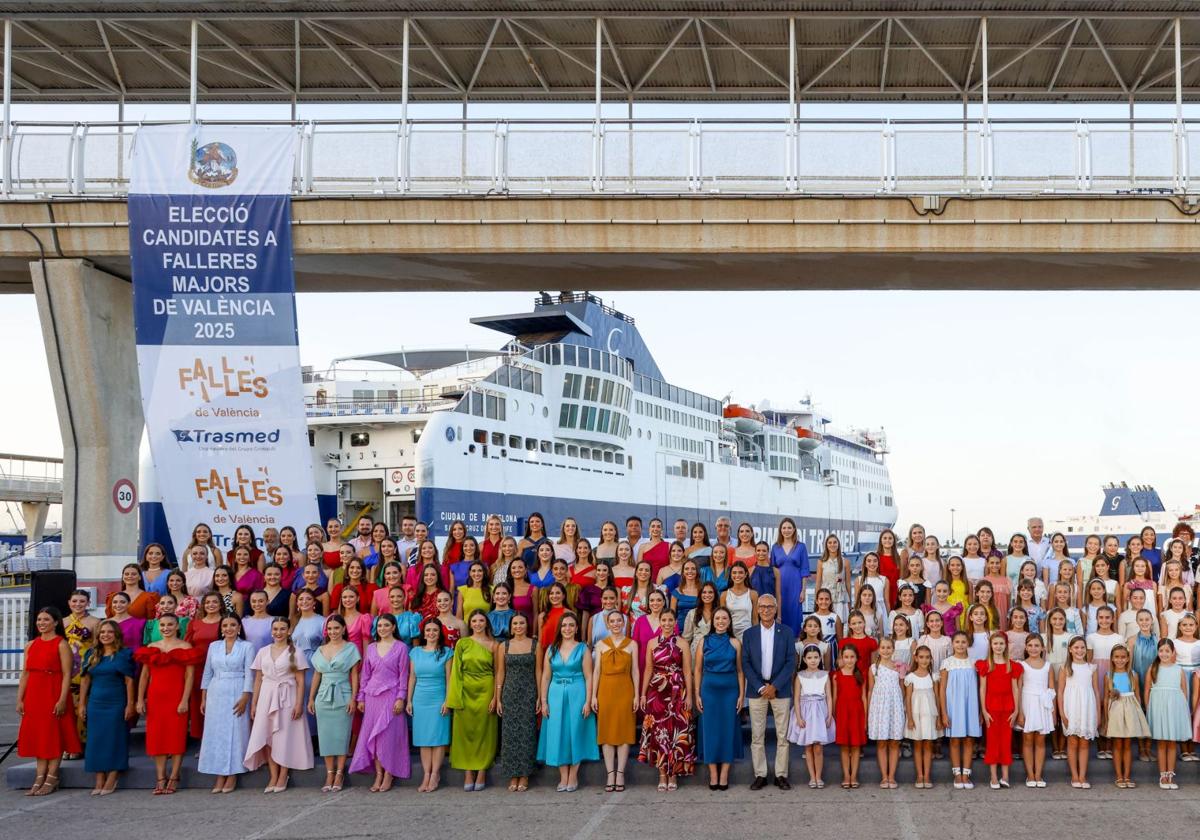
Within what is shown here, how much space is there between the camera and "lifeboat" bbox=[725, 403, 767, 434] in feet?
172

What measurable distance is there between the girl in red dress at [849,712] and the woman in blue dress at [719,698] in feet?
2.29

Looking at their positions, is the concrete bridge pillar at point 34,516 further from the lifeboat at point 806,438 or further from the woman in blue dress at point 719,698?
the woman in blue dress at point 719,698

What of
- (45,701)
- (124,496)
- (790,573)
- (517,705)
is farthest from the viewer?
(124,496)

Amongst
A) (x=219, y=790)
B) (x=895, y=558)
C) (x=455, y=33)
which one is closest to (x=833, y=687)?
(x=895, y=558)

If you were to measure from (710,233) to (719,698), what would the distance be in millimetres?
6626

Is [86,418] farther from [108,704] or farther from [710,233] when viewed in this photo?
[710,233]

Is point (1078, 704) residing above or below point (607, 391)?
below

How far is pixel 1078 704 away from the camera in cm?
799

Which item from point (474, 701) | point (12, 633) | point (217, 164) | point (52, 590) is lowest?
point (12, 633)

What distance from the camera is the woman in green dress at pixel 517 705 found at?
8.23 metres

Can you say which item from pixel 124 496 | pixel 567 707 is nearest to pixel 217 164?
pixel 124 496

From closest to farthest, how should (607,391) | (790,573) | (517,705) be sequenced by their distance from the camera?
(517,705)
(790,573)
(607,391)

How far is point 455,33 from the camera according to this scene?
14695mm

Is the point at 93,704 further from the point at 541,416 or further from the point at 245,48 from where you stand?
the point at 541,416
